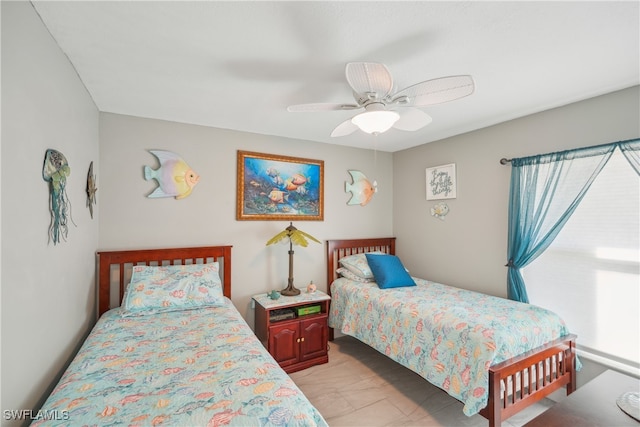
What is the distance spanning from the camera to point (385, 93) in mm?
1640

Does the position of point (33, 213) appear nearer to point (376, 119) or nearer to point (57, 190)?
point (57, 190)

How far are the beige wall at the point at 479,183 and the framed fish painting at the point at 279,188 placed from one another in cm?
130

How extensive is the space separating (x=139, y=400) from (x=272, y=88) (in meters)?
1.99

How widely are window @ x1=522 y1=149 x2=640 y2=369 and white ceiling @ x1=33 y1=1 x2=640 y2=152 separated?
80cm

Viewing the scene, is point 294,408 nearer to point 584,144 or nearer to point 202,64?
point 202,64

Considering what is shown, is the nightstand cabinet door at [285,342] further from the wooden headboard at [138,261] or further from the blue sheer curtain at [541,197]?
the blue sheer curtain at [541,197]

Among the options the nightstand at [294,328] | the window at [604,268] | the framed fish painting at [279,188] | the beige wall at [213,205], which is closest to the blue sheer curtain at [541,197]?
the window at [604,268]

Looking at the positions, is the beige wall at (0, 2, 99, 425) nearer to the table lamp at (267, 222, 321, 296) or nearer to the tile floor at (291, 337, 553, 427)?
the table lamp at (267, 222, 321, 296)

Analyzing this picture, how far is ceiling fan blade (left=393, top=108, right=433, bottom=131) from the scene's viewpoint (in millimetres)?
1894

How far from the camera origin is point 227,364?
1488mm

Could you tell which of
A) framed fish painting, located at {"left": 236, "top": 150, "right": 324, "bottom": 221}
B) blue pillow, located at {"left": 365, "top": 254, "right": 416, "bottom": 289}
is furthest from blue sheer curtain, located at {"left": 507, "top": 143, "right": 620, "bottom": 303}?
framed fish painting, located at {"left": 236, "top": 150, "right": 324, "bottom": 221}

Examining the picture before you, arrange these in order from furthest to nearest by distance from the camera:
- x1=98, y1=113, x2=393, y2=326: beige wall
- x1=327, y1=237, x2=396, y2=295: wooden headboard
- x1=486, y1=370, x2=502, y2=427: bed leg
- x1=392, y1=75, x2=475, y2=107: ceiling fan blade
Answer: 1. x1=327, y1=237, x2=396, y2=295: wooden headboard
2. x1=98, y1=113, x2=393, y2=326: beige wall
3. x1=486, y1=370, x2=502, y2=427: bed leg
4. x1=392, y1=75, x2=475, y2=107: ceiling fan blade

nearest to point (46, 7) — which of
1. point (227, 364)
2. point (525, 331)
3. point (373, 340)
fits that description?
point (227, 364)

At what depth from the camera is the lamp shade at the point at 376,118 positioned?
66.8 inches
